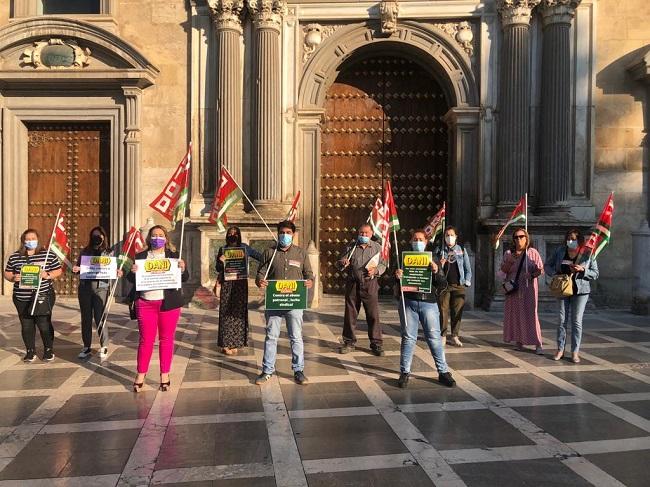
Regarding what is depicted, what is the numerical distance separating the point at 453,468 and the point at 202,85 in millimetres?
9755

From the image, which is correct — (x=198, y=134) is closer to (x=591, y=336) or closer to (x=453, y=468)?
(x=591, y=336)

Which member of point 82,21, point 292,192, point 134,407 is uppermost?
A: point 82,21

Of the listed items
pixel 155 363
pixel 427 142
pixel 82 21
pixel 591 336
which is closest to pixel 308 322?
pixel 155 363

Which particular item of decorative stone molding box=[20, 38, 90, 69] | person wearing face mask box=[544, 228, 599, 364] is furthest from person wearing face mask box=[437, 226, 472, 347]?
decorative stone molding box=[20, 38, 90, 69]

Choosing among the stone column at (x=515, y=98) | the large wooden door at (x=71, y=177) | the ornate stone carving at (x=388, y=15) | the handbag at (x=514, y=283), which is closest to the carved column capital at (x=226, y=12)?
the ornate stone carving at (x=388, y=15)

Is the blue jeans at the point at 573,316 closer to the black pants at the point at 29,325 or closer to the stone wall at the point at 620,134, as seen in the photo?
the stone wall at the point at 620,134

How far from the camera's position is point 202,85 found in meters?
11.5

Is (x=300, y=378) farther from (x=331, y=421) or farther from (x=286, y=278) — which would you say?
(x=331, y=421)

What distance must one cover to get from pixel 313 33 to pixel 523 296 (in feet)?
23.4

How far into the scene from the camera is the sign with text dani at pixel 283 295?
5.75 metres

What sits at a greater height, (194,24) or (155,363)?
(194,24)

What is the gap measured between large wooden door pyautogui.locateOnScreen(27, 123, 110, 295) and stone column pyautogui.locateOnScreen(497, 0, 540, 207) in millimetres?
8298

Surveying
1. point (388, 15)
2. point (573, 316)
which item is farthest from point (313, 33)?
point (573, 316)

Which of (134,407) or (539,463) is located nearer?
(539,463)
